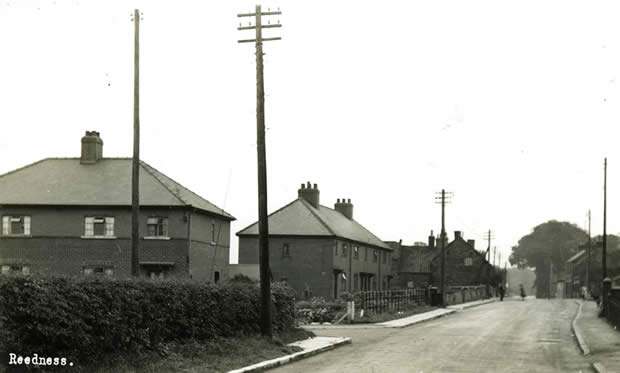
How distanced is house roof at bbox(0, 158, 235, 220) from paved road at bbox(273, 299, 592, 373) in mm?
17117

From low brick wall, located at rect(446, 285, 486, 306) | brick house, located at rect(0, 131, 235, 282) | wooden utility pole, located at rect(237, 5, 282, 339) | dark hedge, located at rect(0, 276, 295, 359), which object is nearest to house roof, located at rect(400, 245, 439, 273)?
low brick wall, located at rect(446, 285, 486, 306)

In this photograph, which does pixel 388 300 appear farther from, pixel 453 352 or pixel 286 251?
pixel 453 352

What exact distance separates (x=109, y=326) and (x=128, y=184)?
31415 mm

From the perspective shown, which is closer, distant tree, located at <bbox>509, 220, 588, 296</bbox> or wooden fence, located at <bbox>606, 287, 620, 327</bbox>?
wooden fence, located at <bbox>606, 287, 620, 327</bbox>

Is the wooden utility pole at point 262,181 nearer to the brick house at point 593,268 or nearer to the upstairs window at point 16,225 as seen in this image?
the upstairs window at point 16,225

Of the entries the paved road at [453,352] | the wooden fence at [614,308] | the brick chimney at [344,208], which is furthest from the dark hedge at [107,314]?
the brick chimney at [344,208]

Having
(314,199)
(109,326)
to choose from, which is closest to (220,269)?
(314,199)

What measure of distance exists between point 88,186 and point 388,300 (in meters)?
18.3

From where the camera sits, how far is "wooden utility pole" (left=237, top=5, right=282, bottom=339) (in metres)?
20.9

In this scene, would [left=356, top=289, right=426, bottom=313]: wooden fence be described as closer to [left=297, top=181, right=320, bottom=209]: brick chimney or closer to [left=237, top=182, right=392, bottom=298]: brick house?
[left=237, top=182, right=392, bottom=298]: brick house

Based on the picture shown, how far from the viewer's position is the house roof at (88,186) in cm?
4325

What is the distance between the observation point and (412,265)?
98.0 m

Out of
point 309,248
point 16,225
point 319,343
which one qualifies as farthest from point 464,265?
point 319,343

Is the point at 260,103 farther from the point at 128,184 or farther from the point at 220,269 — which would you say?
the point at 220,269
